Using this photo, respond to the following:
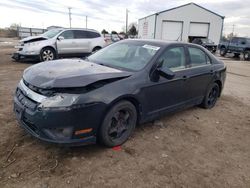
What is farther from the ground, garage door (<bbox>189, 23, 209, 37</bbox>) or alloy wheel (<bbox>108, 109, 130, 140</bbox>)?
garage door (<bbox>189, 23, 209, 37</bbox>)

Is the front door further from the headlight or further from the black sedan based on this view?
the headlight

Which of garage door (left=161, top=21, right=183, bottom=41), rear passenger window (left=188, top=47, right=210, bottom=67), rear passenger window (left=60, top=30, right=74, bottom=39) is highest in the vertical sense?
garage door (left=161, top=21, right=183, bottom=41)

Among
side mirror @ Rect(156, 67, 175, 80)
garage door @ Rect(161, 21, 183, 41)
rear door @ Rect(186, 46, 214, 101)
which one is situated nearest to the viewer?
side mirror @ Rect(156, 67, 175, 80)

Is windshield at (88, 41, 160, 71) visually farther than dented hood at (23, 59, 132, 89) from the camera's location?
Yes

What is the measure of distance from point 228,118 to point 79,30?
9000 mm

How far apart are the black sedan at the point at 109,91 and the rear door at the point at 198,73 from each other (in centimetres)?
2

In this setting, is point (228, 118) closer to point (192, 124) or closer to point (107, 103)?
point (192, 124)

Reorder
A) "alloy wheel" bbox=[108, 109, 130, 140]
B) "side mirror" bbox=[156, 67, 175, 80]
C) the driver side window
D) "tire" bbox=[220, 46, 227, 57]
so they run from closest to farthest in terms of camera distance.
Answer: "alloy wheel" bbox=[108, 109, 130, 140], "side mirror" bbox=[156, 67, 175, 80], the driver side window, "tire" bbox=[220, 46, 227, 57]

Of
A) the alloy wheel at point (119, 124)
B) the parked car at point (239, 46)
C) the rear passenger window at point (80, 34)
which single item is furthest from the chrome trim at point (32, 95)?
the parked car at point (239, 46)

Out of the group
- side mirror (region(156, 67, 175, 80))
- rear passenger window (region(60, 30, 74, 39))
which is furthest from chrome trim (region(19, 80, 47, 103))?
rear passenger window (region(60, 30, 74, 39))

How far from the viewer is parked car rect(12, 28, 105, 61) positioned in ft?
35.6

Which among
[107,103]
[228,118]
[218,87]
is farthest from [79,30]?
[107,103]

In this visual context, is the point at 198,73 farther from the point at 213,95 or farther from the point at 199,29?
the point at 199,29

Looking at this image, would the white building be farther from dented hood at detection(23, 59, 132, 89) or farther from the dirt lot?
dented hood at detection(23, 59, 132, 89)
